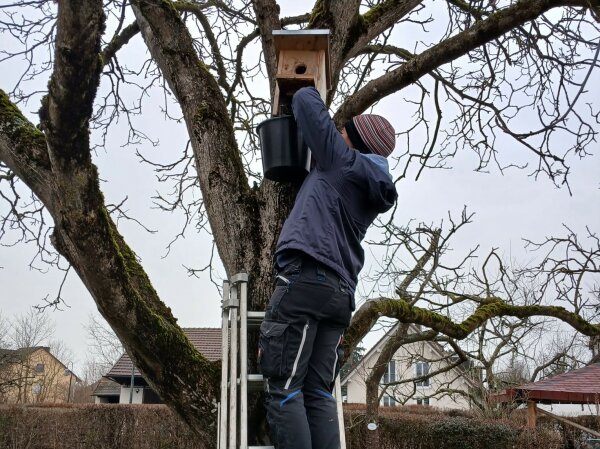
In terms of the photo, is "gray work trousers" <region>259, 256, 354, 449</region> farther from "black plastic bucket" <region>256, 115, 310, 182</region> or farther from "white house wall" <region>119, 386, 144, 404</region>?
"white house wall" <region>119, 386, 144, 404</region>

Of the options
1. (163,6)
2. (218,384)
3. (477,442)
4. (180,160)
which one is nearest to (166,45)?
(163,6)

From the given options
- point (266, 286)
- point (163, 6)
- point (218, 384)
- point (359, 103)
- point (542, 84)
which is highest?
point (542, 84)

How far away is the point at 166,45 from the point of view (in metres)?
3.18

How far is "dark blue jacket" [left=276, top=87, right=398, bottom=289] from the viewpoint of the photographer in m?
2.29

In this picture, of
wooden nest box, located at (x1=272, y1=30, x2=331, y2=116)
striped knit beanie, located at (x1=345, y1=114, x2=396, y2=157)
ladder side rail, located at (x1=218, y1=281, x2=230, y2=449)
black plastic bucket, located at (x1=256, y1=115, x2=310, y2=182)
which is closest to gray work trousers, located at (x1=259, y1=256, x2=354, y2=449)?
ladder side rail, located at (x1=218, y1=281, x2=230, y2=449)

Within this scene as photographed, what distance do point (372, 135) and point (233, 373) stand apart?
1.19 m

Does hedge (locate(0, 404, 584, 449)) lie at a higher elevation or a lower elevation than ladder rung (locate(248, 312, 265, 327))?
lower

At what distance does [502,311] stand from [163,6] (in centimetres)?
333

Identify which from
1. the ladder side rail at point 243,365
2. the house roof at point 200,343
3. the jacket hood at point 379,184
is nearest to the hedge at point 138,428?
the house roof at point 200,343

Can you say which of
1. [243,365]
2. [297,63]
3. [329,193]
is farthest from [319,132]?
[243,365]

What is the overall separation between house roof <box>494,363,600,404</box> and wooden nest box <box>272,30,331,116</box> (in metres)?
10.7

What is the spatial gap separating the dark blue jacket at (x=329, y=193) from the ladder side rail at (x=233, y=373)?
38 centimetres

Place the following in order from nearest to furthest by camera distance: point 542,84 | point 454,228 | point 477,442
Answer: point 542,84 < point 454,228 < point 477,442

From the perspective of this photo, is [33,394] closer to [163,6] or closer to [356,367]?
[356,367]
